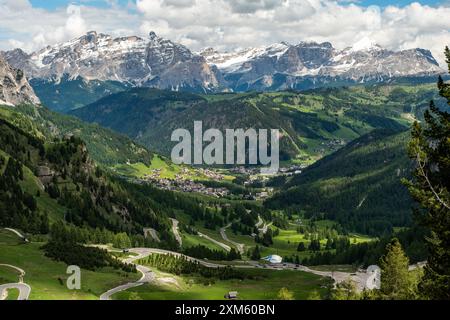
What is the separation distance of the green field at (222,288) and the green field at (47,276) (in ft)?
28.6

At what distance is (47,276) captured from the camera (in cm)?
14000

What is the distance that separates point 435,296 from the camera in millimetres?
56938

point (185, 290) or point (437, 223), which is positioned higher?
point (437, 223)

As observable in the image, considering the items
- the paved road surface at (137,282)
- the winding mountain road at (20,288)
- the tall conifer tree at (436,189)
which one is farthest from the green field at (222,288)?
the tall conifer tree at (436,189)

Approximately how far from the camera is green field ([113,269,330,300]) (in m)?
145

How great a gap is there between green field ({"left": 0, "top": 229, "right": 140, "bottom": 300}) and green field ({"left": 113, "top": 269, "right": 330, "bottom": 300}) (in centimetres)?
871

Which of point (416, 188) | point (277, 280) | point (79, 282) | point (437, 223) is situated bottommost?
point (277, 280)

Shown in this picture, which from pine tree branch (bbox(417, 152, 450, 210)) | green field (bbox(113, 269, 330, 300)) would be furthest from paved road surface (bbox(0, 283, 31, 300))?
pine tree branch (bbox(417, 152, 450, 210))

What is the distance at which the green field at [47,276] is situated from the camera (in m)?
125

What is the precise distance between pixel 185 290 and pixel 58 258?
38813 mm

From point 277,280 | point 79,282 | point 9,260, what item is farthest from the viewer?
point 277,280
